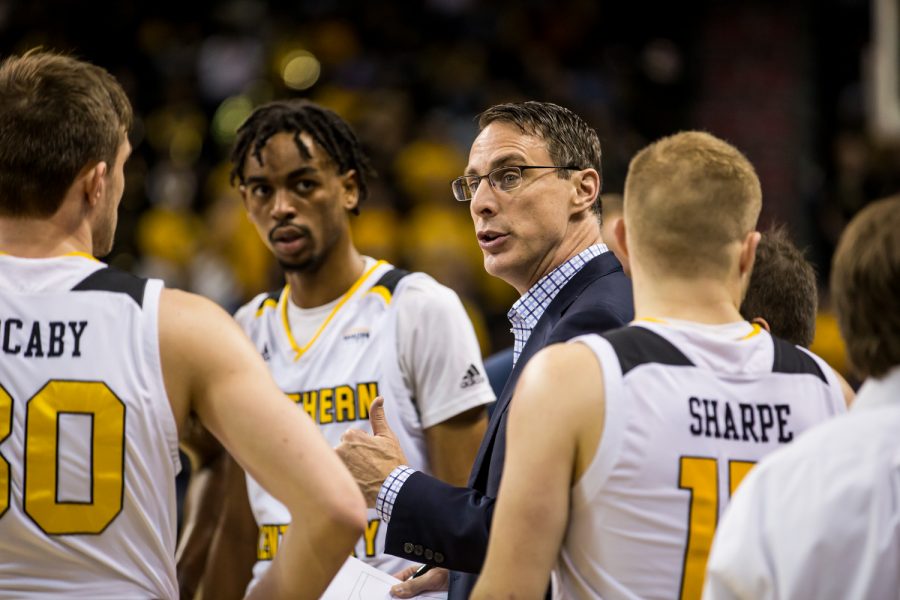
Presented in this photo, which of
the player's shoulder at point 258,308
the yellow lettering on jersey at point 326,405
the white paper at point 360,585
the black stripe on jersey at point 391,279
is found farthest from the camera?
the player's shoulder at point 258,308

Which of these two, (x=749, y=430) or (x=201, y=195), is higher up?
(x=201, y=195)

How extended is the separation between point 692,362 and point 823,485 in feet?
1.53

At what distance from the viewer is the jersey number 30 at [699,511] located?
2.33m

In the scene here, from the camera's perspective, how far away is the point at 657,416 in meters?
2.31

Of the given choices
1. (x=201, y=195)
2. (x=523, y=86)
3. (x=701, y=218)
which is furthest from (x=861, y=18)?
(x=701, y=218)

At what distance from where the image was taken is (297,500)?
2395mm

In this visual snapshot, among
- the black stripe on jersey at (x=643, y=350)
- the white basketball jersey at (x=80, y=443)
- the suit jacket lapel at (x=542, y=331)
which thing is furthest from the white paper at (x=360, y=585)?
the black stripe on jersey at (x=643, y=350)

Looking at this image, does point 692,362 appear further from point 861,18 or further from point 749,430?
Answer: point 861,18

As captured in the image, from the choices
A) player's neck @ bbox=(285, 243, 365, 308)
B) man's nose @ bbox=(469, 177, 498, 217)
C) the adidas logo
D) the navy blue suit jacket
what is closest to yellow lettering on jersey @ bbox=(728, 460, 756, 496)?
the navy blue suit jacket

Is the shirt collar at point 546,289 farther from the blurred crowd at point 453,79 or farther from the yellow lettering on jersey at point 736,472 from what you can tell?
the blurred crowd at point 453,79

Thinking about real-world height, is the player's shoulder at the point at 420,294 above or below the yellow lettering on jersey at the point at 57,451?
above

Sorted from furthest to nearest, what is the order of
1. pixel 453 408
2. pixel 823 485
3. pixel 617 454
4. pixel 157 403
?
pixel 453 408 < pixel 157 403 < pixel 617 454 < pixel 823 485

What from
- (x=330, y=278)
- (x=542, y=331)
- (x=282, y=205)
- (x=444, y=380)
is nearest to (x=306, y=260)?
(x=330, y=278)

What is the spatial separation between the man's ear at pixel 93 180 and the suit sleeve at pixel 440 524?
1.01 meters
